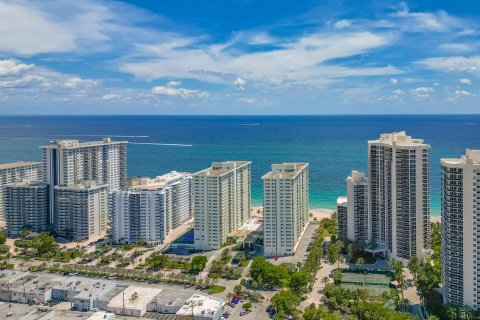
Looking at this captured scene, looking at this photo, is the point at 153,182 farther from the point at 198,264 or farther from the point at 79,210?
the point at 198,264

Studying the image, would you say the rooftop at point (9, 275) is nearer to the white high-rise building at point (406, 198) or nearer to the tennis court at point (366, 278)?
the tennis court at point (366, 278)

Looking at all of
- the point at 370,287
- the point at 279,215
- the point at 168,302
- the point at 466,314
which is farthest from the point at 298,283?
the point at 466,314

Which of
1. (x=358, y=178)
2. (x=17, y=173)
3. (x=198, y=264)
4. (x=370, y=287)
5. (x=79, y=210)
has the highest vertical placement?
(x=358, y=178)

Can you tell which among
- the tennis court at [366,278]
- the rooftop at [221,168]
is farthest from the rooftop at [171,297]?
the rooftop at [221,168]

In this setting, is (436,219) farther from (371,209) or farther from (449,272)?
(449,272)

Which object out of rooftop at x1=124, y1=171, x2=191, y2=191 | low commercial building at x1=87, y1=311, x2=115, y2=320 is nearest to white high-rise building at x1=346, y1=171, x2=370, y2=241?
rooftop at x1=124, y1=171, x2=191, y2=191

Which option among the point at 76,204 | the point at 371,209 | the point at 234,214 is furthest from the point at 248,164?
the point at 76,204
